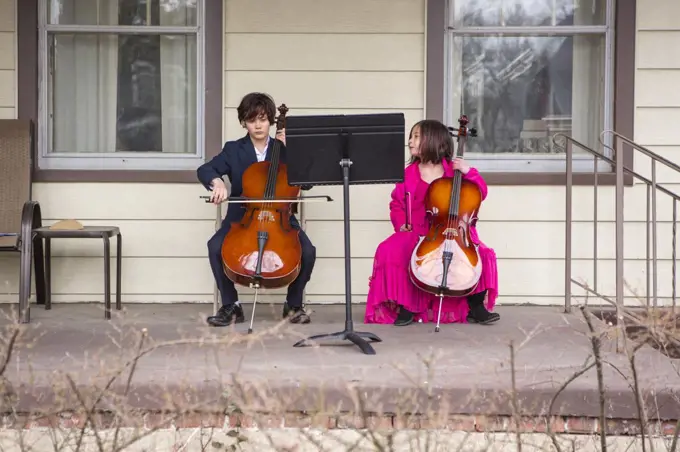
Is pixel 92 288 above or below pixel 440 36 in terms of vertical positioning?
below

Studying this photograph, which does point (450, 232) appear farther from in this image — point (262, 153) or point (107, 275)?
point (107, 275)

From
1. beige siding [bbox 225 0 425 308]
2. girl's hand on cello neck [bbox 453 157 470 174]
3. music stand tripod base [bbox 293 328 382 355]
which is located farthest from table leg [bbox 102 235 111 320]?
girl's hand on cello neck [bbox 453 157 470 174]

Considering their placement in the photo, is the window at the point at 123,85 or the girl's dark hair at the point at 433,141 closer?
the girl's dark hair at the point at 433,141

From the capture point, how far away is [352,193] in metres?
5.07

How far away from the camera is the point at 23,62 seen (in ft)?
16.4

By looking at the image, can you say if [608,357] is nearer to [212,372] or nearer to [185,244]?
[212,372]

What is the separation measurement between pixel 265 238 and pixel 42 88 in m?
1.83

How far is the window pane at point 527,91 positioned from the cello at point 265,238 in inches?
56.7

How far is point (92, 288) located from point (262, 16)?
168 centimetres

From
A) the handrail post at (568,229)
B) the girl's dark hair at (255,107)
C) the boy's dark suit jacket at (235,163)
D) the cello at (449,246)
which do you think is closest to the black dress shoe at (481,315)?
the cello at (449,246)

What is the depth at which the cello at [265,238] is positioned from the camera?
13.1ft

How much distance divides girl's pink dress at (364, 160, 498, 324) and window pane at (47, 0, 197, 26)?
1.57m

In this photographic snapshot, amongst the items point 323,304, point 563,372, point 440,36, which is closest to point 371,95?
point 440,36

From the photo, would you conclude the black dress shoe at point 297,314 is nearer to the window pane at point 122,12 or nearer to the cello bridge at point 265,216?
the cello bridge at point 265,216
